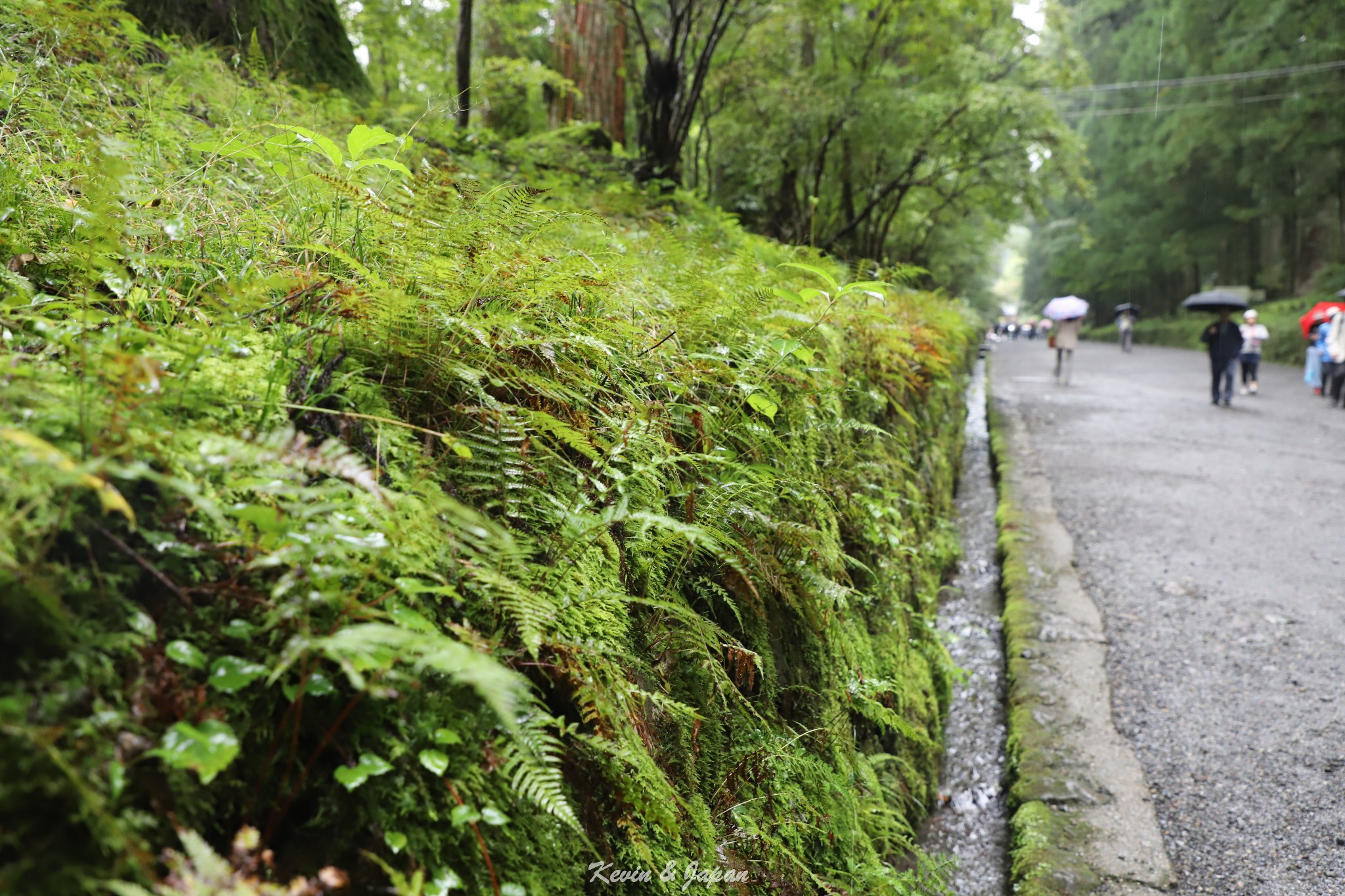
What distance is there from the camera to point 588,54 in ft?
29.9

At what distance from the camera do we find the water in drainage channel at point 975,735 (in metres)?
3.08

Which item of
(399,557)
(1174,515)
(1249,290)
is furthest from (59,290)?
(1249,290)

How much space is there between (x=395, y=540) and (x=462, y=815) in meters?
0.45

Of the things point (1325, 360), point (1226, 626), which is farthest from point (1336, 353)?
point (1226, 626)

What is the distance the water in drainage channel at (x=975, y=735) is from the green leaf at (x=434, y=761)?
258cm

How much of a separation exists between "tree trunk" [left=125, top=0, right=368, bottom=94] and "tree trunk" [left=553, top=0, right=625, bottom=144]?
281 cm

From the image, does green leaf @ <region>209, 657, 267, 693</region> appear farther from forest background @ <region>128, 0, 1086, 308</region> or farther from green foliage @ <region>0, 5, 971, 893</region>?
forest background @ <region>128, 0, 1086, 308</region>

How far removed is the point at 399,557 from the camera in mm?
1249

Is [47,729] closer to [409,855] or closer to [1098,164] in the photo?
[409,855]

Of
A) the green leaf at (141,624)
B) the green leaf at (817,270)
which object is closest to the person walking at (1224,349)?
the green leaf at (817,270)

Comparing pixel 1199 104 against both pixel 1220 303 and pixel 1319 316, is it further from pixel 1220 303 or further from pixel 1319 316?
pixel 1220 303

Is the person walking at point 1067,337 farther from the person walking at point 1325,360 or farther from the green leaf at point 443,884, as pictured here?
the green leaf at point 443,884

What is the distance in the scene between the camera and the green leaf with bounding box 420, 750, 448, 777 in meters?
1.10

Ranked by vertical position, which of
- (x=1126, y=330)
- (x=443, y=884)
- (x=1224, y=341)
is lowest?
(x=443, y=884)
